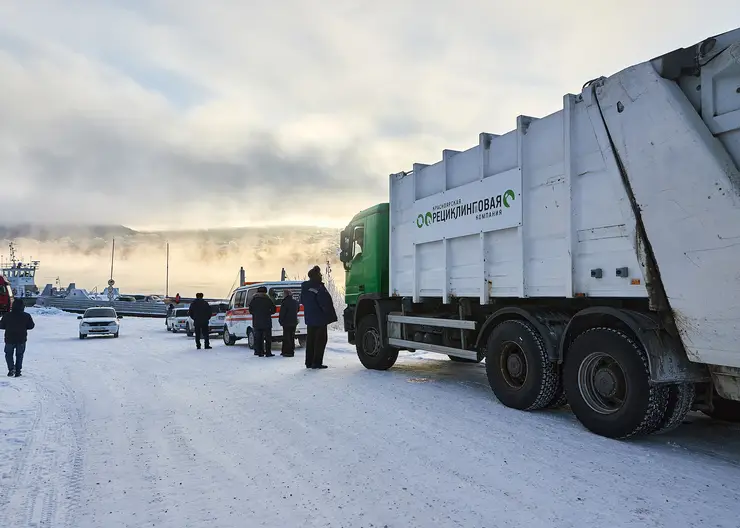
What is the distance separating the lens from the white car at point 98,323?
21547 millimetres

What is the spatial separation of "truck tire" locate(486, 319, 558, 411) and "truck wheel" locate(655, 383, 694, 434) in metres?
1.39

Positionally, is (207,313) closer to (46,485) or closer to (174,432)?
(174,432)

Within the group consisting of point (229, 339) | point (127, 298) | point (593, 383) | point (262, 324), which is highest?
point (127, 298)

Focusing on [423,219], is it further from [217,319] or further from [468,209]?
[217,319]

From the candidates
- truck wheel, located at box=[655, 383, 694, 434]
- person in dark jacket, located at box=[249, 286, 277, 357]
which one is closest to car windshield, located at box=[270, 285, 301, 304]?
person in dark jacket, located at box=[249, 286, 277, 357]

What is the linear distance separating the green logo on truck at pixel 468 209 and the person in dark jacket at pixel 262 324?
597cm

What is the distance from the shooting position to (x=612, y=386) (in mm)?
5488

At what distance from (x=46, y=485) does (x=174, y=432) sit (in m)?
1.65

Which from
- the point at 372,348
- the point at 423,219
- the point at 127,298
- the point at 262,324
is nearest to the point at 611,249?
the point at 423,219

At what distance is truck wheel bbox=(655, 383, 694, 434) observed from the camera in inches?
203

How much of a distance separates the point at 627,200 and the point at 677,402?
197 cm

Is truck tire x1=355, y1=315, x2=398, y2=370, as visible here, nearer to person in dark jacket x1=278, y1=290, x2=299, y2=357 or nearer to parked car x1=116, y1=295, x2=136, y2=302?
person in dark jacket x1=278, y1=290, x2=299, y2=357

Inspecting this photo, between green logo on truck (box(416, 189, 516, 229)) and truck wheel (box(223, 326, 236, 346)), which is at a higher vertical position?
green logo on truck (box(416, 189, 516, 229))

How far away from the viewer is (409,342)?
9422 millimetres
